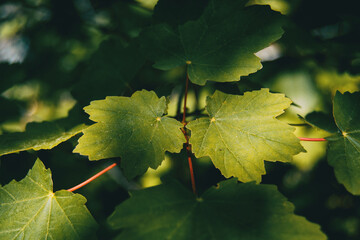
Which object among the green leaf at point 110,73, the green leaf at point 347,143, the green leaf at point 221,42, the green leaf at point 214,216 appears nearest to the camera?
the green leaf at point 214,216

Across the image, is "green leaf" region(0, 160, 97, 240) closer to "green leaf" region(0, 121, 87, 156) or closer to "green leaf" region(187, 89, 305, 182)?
"green leaf" region(0, 121, 87, 156)

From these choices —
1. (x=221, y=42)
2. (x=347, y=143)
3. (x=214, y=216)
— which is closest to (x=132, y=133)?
(x=214, y=216)

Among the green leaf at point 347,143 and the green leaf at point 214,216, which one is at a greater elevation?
the green leaf at point 347,143

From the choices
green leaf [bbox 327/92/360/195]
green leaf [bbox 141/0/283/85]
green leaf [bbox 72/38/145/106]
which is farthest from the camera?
green leaf [bbox 72/38/145/106]

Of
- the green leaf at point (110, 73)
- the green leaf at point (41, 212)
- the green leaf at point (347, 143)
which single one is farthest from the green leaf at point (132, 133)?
the green leaf at point (347, 143)

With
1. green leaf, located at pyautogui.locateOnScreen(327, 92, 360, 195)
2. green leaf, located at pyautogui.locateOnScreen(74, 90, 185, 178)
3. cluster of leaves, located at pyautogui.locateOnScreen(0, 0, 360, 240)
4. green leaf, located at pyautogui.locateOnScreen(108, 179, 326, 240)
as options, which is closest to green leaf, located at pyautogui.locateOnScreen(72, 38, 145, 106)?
cluster of leaves, located at pyautogui.locateOnScreen(0, 0, 360, 240)

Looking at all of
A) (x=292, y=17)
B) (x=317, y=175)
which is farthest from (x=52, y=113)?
(x=317, y=175)

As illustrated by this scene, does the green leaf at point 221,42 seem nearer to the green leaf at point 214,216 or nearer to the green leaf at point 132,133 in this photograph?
the green leaf at point 132,133
